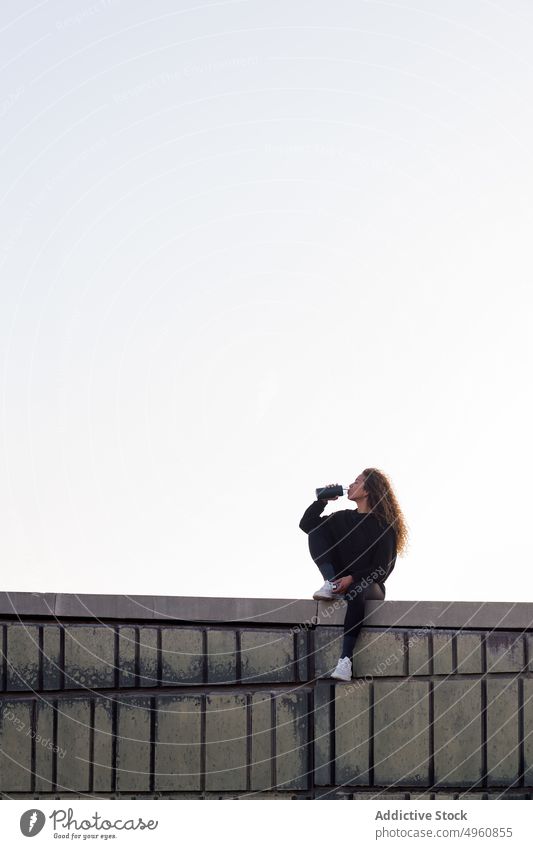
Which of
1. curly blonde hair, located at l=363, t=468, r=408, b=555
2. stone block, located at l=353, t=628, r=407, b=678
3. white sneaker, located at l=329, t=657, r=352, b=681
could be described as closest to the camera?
white sneaker, located at l=329, t=657, r=352, b=681

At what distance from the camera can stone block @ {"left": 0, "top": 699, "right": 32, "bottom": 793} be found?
8289 millimetres

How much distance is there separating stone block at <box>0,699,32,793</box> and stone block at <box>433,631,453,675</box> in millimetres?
2263

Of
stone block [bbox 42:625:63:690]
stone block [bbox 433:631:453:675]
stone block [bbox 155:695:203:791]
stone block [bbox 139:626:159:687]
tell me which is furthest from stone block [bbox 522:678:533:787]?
stone block [bbox 42:625:63:690]

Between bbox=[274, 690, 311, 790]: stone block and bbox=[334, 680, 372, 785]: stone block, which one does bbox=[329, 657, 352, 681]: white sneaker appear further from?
bbox=[274, 690, 311, 790]: stone block

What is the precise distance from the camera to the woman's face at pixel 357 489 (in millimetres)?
8695

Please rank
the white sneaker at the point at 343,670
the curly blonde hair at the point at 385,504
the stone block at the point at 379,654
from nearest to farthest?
the white sneaker at the point at 343,670 < the stone block at the point at 379,654 < the curly blonde hair at the point at 385,504

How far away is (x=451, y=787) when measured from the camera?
8359mm

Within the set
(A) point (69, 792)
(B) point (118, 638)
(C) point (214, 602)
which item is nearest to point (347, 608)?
(C) point (214, 602)

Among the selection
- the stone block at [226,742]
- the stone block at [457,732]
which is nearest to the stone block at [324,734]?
the stone block at [226,742]

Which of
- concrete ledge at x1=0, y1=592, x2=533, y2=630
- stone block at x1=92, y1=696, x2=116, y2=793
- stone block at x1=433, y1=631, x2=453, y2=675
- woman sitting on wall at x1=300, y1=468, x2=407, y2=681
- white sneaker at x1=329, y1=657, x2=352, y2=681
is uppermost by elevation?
woman sitting on wall at x1=300, y1=468, x2=407, y2=681

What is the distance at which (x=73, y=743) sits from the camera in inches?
328

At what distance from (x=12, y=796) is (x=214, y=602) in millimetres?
1532

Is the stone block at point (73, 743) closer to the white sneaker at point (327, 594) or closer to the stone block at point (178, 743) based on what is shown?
the stone block at point (178, 743)

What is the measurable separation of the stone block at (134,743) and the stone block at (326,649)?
3.15 ft
